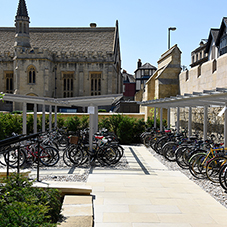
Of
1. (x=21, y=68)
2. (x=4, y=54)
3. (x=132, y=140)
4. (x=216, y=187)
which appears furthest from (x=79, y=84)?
(x=216, y=187)

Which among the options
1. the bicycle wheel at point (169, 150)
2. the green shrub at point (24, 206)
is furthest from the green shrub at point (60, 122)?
the green shrub at point (24, 206)

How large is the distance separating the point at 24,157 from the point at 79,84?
1141 inches

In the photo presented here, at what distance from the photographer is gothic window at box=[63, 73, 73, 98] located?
38.0m

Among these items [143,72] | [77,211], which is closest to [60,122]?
[77,211]

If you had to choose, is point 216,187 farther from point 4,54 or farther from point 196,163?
point 4,54

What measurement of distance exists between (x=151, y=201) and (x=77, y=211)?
176 centimetres

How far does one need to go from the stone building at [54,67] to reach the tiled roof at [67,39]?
13cm

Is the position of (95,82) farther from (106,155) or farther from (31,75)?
(106,155)

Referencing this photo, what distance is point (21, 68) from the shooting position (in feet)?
117

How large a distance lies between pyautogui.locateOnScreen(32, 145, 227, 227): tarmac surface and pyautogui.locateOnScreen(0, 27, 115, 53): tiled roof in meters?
32.9

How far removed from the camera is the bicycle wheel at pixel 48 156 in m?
9.52

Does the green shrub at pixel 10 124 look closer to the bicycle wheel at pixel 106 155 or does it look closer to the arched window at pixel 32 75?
the bicycle wheel at pixel 106 155

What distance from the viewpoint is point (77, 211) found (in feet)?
15.4

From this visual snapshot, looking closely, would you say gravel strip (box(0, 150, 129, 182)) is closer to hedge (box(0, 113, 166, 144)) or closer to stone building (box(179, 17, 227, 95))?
stone building (box(179, 17, 227, 95))
